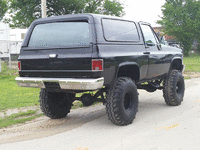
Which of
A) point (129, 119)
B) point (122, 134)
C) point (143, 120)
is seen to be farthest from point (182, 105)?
point (122, 134)

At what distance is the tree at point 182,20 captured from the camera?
4244cm

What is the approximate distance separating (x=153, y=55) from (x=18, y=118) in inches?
127

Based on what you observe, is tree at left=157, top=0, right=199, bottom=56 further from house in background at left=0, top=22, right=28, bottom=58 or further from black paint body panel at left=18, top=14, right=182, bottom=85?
black paint body panel at left=18, top=14, right=182, bottom=85

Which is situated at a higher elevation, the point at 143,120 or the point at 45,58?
the point at 45,58

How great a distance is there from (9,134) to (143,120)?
2.56m

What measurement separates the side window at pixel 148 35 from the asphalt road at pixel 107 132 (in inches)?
63.0

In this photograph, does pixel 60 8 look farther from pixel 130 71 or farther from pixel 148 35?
pixel 130 71

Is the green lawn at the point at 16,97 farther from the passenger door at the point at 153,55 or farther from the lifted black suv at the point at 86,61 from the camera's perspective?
the passenger door at the point at 153,55

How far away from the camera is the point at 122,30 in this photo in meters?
5.82

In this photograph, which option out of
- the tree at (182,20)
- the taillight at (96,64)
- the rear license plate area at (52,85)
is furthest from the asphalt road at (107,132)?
the tree at (182,20)

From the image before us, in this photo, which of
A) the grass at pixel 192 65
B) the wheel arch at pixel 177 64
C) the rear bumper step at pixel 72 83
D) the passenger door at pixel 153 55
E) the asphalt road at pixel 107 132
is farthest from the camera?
the grass at pixel 192 65

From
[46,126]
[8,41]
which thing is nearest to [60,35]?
[46,126]

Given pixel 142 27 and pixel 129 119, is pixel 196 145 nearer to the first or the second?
pixel 129 119

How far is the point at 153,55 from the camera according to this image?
6.52 metres
